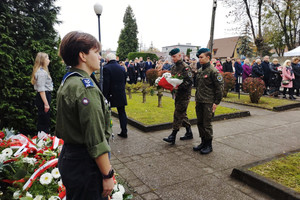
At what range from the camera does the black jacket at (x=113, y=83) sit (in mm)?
5508

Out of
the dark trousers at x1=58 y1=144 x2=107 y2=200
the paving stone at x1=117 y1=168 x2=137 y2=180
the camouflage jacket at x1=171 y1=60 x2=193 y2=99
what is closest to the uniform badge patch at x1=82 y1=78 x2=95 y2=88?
the dark trousers at x1=58 y1=144 x2=107 y2=200

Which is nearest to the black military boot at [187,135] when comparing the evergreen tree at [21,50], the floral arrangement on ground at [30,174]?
the floral arrangement on ground at [30,174]

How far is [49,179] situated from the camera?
8.41 feet

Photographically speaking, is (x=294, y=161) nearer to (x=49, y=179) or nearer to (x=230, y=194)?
(x=230, y=194)

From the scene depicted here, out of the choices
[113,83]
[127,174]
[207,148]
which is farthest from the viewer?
[113,83]

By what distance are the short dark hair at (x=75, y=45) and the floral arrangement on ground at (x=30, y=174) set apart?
1.58 m

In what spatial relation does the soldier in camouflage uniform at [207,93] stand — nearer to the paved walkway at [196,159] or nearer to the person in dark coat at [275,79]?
the paved walkway at [196,159]

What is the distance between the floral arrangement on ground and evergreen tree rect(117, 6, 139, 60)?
52.4 m

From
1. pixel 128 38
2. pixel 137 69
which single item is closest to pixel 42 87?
pixel 137 69

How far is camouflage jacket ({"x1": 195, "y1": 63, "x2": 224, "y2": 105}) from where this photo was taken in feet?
14.8

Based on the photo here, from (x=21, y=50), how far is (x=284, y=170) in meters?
5.20

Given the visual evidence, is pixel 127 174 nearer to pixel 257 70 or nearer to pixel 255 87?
pixel 255 87

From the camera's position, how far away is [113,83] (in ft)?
18.2

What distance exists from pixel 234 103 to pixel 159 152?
297 inches
